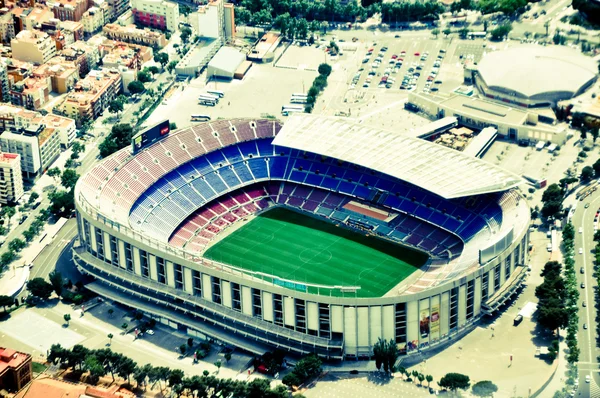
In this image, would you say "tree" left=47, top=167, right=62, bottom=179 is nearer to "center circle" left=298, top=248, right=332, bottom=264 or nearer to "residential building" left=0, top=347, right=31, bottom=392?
"center circle" left=298, top=248, right=332, bottom=264

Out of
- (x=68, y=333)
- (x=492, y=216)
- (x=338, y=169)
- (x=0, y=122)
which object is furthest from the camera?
(x=0, y=122)

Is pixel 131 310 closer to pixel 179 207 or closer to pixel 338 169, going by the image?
pixel 179 207

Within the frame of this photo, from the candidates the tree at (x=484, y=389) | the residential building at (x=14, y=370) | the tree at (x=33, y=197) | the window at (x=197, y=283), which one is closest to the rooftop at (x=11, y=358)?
the residential building at (x=14, y=370)

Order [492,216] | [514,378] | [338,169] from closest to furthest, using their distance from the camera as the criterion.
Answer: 1. [514,378]
2. [492,216]
3. [338,169]

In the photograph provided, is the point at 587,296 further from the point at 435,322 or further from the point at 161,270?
the point at 161,270

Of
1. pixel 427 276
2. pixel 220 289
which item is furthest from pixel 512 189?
pixel 220 289

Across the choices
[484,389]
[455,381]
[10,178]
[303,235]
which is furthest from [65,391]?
[10,178]

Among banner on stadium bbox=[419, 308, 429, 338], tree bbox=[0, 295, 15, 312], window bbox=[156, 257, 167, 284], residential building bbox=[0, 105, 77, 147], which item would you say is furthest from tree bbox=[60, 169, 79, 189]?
banner on stadium bbox=[419, 308, 429, 338]
